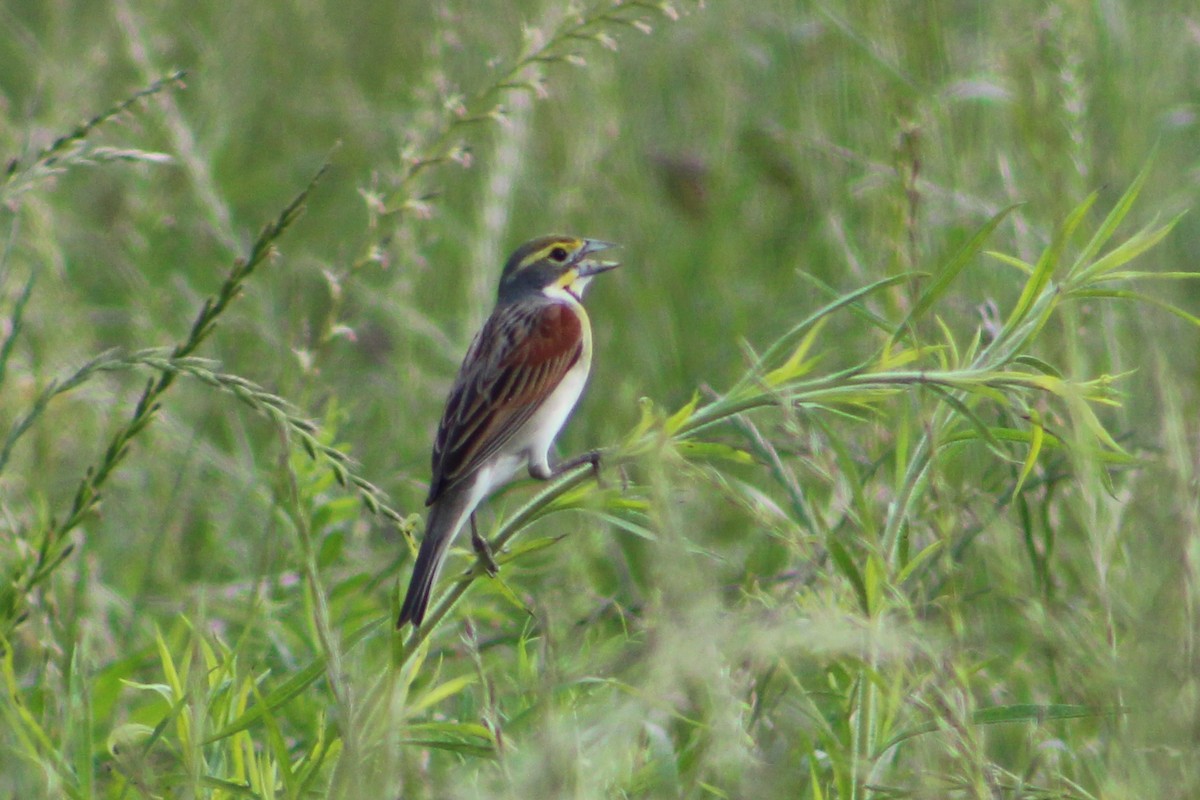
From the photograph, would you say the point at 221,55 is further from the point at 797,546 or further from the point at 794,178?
the point at 797,546

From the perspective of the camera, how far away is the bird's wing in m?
3.75

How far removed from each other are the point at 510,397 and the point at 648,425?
2.04 metres

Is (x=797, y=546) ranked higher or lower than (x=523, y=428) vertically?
higher

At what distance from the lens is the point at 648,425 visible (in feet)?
6.73

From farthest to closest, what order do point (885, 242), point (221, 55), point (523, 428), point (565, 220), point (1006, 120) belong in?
point (221, 55) < point (565, 220) < point (1006, 120) < point (523, 428) < point (885, 242)

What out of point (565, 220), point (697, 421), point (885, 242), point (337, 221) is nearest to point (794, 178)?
point (565, 220)

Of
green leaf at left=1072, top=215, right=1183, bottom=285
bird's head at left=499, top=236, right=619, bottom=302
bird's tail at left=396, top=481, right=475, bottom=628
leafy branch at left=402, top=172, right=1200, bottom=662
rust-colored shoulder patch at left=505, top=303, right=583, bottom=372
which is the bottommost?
bird's tail at left=396, top=481, right=475, bottom=628

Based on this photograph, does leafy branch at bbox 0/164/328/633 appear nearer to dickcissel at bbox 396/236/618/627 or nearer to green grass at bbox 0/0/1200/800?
green grass at bbox 0/0/1200/800

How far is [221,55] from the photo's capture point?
6887 millimetres

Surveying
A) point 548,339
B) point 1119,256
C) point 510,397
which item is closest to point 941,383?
point 1119,256

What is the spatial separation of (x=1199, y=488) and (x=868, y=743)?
23.1 inches

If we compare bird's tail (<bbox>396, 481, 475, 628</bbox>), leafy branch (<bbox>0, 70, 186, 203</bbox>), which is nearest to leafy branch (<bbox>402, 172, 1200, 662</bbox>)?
bird's tail (<bbox>396, 481, 475, 628</bbox>)

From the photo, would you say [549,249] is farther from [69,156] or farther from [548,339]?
[69,156]

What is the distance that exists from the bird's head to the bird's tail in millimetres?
1510
